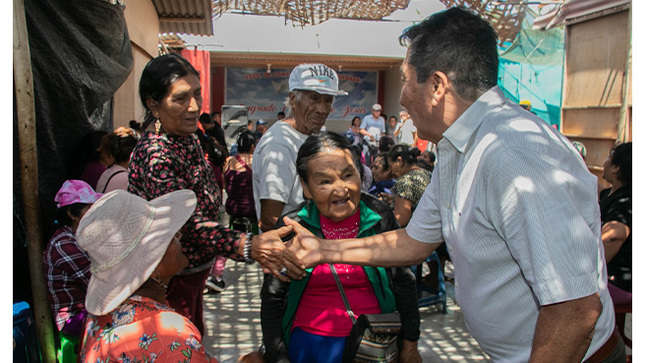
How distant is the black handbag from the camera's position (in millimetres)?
1967

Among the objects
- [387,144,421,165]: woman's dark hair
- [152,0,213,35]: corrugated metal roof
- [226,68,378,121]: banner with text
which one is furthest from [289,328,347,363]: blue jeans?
[226,68,378,121]: banner with text

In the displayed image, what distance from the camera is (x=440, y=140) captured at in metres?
1.64

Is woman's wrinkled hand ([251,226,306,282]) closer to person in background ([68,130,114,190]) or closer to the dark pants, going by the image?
the dark pants

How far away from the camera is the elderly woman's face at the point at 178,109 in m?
2.46

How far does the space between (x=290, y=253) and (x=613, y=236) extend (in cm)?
237

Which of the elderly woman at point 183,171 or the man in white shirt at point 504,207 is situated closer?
the man in white shirt at point 504,207

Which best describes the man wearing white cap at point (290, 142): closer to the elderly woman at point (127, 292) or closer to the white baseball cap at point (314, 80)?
the white baseball cap at point (314, 80)

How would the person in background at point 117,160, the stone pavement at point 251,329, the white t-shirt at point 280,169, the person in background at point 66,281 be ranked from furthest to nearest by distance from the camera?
1. the stone pavement at point 251,329
2. the person in background at point 117,160
3. the white t-shirt at point 280,169
4. the person in background at point 66,281

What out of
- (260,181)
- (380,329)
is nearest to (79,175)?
(260,181)

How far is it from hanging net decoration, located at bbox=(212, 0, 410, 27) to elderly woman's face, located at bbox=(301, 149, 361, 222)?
3.47 m

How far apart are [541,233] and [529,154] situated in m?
0.21

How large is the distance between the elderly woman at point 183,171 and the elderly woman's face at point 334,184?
242 mm

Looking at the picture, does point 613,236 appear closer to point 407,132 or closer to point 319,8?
point 319,8

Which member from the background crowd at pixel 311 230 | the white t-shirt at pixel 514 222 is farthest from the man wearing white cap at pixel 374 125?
the white t-shirt at pixel 514 222
